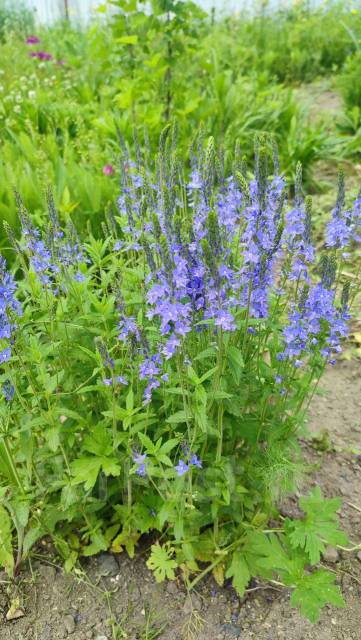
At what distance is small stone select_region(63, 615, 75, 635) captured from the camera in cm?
234

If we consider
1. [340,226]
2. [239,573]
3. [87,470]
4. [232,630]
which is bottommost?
[232,630]

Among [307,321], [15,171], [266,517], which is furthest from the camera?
[15,171]

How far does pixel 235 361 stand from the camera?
1987mm

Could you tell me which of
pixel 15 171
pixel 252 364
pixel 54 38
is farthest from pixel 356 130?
pixel 54 38

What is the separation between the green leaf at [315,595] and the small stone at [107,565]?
89cm

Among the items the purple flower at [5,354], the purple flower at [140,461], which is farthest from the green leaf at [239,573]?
the purple flower at [5,354]

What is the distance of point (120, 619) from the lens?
7.78 feet

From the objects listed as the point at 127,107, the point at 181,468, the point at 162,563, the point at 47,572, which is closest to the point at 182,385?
the point at 181,468

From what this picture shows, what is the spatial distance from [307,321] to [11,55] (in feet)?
26.9

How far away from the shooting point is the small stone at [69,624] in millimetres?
2338

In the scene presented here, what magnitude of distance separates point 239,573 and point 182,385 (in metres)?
1.00

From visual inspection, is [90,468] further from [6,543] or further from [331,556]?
[331,556]

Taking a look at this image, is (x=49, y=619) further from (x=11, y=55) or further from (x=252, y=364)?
(x=11, y=55)

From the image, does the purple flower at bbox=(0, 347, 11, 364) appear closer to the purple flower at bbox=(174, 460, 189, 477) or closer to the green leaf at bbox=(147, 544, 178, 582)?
the purple flower at bbox=(174, 460, 189, 477)
